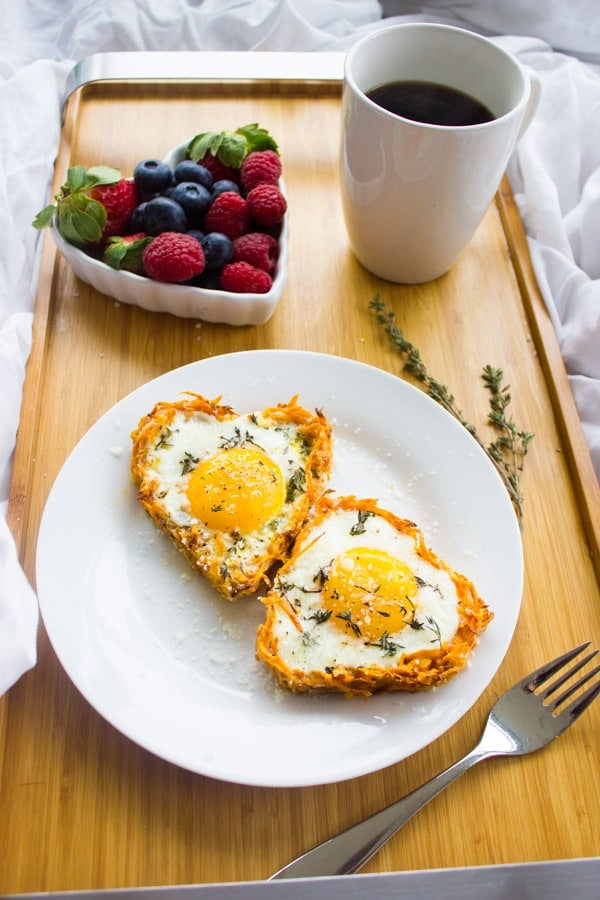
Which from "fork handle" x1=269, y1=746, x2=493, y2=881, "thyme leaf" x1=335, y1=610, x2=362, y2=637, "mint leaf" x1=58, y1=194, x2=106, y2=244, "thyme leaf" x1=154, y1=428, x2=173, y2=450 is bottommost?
"fork handle" x1=269, y1=746, x2=493, y2=881

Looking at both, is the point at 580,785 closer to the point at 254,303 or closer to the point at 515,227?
the point at 254,303

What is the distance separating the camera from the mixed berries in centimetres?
256

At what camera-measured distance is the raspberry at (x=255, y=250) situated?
263 cm

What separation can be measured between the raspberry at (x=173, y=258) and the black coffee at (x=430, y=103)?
77cm

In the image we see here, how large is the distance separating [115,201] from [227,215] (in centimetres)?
37

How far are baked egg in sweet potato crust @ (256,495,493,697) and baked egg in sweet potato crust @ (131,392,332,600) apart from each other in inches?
3.8

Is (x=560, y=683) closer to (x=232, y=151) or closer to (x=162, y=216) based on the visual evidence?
(x=162, y=216)

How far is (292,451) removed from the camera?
2.29 meters

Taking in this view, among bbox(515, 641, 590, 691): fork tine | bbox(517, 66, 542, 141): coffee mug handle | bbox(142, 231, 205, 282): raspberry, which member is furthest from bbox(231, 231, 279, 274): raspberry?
bbox(515, 641, 590, 691): fork tine

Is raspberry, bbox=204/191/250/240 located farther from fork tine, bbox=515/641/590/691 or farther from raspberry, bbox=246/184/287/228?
fork tine, bbox=515/641/590/691

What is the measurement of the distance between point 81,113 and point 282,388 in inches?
64.8

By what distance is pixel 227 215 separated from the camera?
265 centimetres

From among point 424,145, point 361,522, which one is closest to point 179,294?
point 424,145

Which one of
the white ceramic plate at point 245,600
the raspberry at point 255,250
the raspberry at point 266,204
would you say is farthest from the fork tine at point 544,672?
the raspberry at point 266,204
